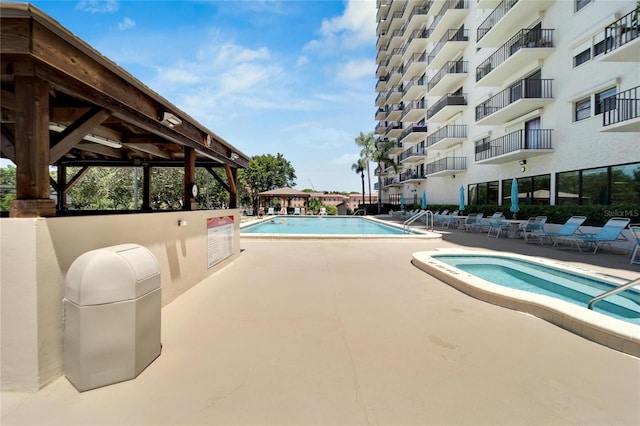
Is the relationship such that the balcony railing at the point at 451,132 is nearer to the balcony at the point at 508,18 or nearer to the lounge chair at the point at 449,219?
the balcony at the point at 508,18

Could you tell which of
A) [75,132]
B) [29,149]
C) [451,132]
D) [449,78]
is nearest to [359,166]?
[451,132]

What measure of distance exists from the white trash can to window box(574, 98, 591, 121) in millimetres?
17338

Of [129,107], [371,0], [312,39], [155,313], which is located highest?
[371,0]

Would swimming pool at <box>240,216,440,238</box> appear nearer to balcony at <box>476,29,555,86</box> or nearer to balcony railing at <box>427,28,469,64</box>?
balcony at <box>476,29,555,86</box>

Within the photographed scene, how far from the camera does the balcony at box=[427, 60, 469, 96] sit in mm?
22906

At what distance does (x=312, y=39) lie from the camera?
1482 centimetres

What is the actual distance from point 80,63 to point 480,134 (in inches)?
910

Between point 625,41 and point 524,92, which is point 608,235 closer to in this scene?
point 625,41

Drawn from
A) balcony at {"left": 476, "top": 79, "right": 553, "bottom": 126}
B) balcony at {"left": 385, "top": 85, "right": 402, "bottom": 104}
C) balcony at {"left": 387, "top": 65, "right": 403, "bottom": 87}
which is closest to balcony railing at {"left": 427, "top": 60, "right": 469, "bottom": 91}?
balcony at {"left": 476, "top": 79, "right": 553, "bottom": 126}

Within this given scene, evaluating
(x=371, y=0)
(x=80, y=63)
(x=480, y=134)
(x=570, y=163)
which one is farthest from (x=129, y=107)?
(x=371, y=0)

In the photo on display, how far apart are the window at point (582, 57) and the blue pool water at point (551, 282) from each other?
1150 cm

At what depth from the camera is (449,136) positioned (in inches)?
932

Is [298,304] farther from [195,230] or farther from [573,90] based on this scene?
[573,90]

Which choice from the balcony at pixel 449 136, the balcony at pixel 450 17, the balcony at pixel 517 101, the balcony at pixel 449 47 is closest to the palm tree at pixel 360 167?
the balcony at pixel 449 136
